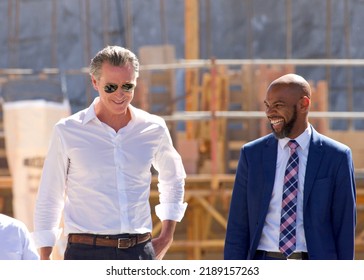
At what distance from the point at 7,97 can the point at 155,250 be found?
7.96 m

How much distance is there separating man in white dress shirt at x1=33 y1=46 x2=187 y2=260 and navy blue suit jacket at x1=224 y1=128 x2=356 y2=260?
0.34m

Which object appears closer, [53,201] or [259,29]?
[53,201]

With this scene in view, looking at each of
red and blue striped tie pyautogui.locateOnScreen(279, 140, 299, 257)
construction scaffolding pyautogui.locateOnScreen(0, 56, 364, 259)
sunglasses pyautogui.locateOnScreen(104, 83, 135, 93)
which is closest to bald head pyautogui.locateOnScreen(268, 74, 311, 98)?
red and blue striped tie pyautogui.locateOnScreen(279, 140, 299, 257)

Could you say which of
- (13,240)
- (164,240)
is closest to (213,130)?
(164,240)

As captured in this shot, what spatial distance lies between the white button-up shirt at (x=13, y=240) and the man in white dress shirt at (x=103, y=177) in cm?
44

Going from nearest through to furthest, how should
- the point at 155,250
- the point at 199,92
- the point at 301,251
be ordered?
the point at 301,251 < the point at 155,250 < the point at 199,92

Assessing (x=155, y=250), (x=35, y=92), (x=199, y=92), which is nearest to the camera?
(x=155, y=250)

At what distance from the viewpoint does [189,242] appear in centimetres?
1245

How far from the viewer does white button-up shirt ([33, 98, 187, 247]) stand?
429 cm

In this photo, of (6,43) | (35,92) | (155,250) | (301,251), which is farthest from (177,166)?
(6,43)

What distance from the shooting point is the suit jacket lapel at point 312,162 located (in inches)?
164

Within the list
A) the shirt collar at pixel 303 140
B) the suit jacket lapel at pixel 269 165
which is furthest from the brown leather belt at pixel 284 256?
the shirt collar at pixel 303 140

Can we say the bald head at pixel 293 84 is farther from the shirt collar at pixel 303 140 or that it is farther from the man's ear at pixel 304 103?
the shirt collar at pixel 303 140

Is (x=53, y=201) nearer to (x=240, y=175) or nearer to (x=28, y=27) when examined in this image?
(x=240, y=175)
